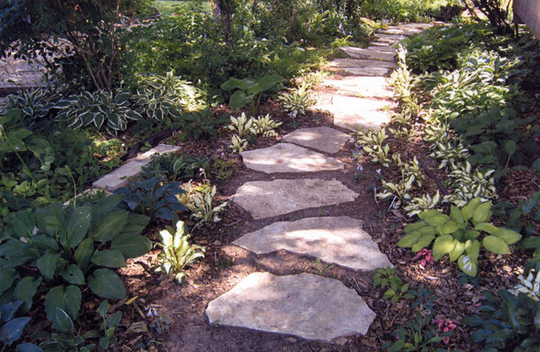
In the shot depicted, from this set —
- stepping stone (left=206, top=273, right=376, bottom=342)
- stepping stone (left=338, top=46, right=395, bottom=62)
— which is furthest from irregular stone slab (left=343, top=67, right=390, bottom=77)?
stepping stone (left=206, top=273, right=376, bottom=342)

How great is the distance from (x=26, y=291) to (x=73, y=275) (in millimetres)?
199

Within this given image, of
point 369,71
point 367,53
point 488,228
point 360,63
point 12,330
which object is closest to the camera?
point 12,330

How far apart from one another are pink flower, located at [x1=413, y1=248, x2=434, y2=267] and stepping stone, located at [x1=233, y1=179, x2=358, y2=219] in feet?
2.41

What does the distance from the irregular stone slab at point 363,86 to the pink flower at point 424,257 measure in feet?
9.19

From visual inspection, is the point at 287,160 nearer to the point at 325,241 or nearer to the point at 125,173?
the point at 325,241

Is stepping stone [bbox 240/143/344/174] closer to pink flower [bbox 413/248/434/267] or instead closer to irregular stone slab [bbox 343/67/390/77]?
pink flower [bbox 413/248/434/267]

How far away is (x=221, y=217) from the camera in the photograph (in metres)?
2.73

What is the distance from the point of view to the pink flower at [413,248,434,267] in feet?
7.37

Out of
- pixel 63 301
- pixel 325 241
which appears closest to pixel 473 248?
pixel 325 241

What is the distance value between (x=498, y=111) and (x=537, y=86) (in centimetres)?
161

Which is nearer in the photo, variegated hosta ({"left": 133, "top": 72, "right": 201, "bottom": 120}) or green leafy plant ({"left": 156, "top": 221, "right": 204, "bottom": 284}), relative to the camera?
green leafy plant ({"left": 156, "top": 221, "right": 204, "bottom": 284})

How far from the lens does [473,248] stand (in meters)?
2.02

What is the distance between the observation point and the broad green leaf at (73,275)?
184cm

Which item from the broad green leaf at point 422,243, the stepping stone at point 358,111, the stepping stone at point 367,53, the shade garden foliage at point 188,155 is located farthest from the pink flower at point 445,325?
the stepping stone at point 367,53
